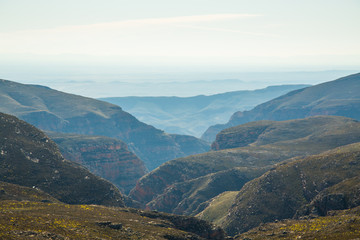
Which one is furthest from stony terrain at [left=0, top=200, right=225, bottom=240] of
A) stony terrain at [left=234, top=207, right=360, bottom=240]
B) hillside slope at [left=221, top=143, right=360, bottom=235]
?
hillside slope at [left=221, top=143, right=360, bottom=235]

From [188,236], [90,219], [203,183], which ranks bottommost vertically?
[203,183]

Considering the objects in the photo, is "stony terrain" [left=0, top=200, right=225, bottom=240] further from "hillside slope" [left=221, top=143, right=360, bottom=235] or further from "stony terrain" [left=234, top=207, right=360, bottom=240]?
"hillside slope" [left=221, top=143, right=360, bottom=235]

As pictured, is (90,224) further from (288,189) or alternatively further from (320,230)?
(288,189)

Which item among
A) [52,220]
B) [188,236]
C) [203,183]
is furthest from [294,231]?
[203,183]

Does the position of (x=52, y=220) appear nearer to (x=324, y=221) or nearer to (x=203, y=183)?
(x=324, y=221)

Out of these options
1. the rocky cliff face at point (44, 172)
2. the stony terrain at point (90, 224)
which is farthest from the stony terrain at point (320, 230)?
the rocky cliff face at point (44, 172)

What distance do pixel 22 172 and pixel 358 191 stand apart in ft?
272

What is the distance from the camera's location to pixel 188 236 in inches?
2753

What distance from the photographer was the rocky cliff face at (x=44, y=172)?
10000 cm

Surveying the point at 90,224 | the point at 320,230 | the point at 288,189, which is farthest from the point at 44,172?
the point at 288,189

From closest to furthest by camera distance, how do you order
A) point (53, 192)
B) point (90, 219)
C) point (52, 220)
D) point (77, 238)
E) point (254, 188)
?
point (77, 238) → point (52, 220) → point (90, 219) → point (53, 192) → point (254, 188)

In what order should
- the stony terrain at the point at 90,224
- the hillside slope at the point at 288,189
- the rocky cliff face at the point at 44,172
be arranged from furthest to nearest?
the hillside slope at the point at 288,189
the rocky cliff face at the point at 44,172
the stony terrain at the point at 90,224

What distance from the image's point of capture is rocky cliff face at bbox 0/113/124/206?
100m

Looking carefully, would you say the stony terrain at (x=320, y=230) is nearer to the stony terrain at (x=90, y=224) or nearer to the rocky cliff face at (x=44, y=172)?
the stony terrain at (x=90, y=224)
